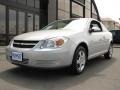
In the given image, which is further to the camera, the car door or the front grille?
the car door

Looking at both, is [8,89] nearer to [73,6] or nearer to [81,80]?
[81,80]

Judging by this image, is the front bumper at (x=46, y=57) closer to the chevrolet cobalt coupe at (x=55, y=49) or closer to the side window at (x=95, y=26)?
the chevrolet cobalt coupe at (x=55, y=49)

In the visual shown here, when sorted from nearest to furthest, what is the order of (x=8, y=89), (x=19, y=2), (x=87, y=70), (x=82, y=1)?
(x=8, y=89)
(x=87, y=70)
(x=19, y=2)
(x=82, y=1)

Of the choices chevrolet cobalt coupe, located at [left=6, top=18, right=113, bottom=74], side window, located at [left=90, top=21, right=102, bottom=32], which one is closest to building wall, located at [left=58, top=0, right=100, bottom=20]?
side window, located at [left=90, top=21, right=102, bottom=32]

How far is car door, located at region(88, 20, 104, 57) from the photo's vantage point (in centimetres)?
617

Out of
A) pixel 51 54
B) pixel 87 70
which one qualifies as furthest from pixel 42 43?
pixel 87 70

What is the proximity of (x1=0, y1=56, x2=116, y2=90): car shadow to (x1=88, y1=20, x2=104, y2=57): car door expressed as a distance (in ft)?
1.76

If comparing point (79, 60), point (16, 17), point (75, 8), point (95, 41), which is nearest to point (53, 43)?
point (79, 60)

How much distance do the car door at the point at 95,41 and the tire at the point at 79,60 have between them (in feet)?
1.45

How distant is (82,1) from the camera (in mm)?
29312

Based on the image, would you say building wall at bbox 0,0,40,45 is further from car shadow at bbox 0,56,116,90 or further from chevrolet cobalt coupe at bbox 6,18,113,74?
chevrolet cobalt coupe at bbox 6,18,113,74

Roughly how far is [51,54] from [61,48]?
28 centimetres

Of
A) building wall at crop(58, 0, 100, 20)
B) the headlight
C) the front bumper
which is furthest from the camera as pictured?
building wall at crop(58, 0, 100, 20)

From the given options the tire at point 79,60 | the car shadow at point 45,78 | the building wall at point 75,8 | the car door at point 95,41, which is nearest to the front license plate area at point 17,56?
the car shadow at point 45,78
